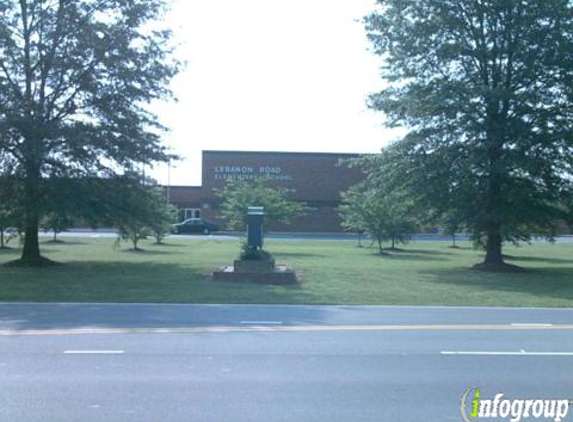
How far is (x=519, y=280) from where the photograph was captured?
2136 centimetres

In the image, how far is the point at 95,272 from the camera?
70.9ft

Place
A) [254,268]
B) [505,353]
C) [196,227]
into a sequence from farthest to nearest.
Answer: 1. [196,227]
2. [254,268]
3. [505,353]

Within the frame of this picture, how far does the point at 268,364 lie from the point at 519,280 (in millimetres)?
15587

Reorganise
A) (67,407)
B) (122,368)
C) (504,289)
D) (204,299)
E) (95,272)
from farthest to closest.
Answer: (95,272)
(504,289)
(204,299)
(122,368)
(67,407)

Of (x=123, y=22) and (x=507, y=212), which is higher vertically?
(x=123, y=22)

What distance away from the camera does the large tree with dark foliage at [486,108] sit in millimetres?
23344

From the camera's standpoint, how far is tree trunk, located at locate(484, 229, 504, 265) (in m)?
26.0

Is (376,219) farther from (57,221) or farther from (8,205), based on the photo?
(8,205)

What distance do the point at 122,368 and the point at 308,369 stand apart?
2208 millimetres

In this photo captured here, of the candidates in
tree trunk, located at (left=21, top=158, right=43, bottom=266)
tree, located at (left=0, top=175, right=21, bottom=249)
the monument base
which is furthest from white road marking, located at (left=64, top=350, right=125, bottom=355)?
tree, located at (left=0, top=175, right=21, bottom=249)

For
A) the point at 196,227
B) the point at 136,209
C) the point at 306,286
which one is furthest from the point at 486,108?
the point at 196,227

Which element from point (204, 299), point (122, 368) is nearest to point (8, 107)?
point (204, 299)

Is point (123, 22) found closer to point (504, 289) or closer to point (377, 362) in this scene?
point (504, 289)

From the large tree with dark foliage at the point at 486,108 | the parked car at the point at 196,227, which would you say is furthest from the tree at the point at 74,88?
the parked car at the point at 196,227
